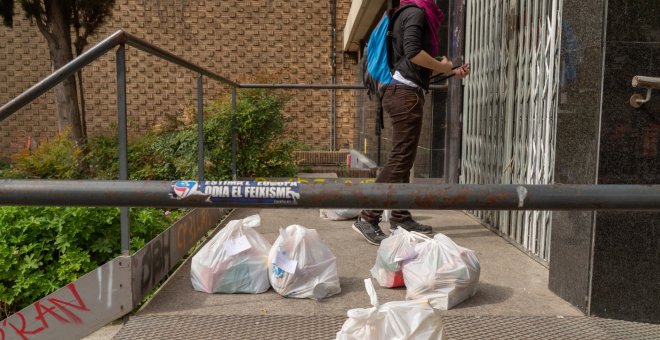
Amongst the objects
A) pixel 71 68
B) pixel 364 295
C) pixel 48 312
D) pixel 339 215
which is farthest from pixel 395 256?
pixel 339 215

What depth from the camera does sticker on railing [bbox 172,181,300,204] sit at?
47.5 inches

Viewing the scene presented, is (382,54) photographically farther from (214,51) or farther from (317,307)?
(214,51)

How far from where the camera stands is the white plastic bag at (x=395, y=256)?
2.91 meters

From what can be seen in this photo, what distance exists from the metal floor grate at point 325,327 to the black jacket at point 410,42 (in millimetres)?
1768

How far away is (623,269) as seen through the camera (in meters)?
2.51

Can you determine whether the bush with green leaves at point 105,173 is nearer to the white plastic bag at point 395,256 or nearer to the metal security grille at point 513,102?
the white plastic bag at point 395,256

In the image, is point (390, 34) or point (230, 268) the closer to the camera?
point (230, 268)

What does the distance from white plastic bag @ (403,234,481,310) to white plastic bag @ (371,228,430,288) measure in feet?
0.15

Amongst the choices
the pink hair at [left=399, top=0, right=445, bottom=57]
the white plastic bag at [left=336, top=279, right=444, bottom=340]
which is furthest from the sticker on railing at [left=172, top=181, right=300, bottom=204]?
the pink hair at [left=399, top=0, right=445, bottom=57]

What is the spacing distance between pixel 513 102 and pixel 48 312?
313 centimetres

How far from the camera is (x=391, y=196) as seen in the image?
1169mm

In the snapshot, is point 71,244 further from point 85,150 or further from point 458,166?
point 85,150

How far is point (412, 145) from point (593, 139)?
4.75 ft

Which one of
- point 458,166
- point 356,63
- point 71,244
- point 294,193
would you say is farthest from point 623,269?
point 356,63
